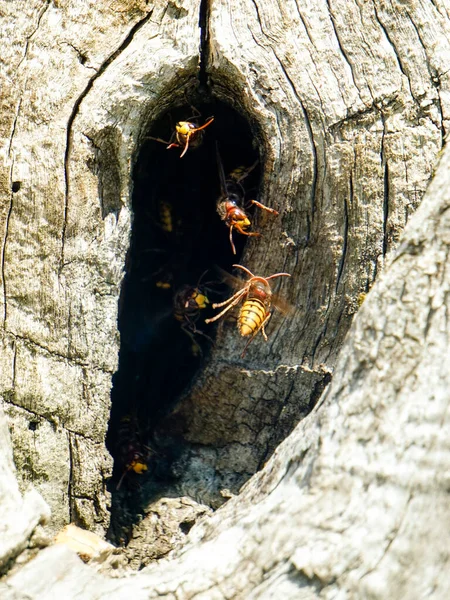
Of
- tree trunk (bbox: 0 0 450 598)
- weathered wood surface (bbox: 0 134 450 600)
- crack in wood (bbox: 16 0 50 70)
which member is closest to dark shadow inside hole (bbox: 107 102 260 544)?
tree trunk (bbox: 0 0 450 598)

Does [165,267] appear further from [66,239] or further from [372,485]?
[372,485]

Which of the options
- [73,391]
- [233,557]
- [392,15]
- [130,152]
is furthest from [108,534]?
[392,15]

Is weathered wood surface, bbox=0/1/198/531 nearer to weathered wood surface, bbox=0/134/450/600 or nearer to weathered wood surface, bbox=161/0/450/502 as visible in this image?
weathered wood surface, bbox=161/0/450/502

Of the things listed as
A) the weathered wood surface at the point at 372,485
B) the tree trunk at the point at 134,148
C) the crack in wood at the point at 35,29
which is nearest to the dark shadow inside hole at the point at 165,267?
the tree trunk at the point at 134,148

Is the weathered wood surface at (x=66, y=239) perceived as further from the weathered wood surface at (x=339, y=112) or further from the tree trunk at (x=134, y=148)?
the weathered wood surface at (x=339, y=112)

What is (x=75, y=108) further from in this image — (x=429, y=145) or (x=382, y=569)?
(x=382, y=569)
